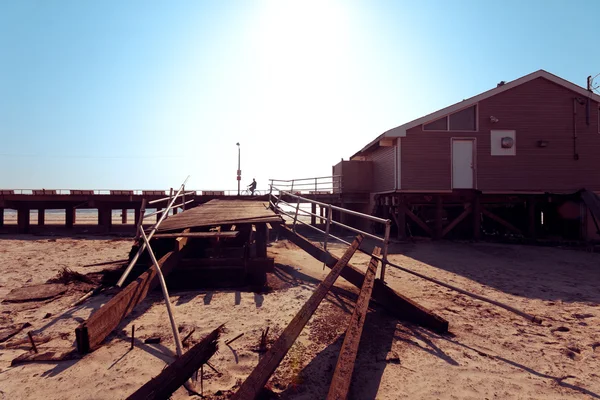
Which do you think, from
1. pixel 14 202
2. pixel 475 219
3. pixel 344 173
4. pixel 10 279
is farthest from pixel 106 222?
pixel 475 219

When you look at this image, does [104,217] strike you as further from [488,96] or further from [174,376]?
[488,96]

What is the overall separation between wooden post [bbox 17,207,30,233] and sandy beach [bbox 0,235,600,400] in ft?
49.9

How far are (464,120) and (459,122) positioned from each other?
0.27 m

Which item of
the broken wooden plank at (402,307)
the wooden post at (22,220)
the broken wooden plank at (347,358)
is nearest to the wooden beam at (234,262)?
the broken wooden plank at (402,307)

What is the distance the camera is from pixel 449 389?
318 cm

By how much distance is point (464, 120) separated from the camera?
1516cm

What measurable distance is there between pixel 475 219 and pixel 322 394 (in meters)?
14.8

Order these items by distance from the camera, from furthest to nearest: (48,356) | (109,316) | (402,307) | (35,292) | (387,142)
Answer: (387,142)
(35,292)
(402,307)
(109,316)
(48,356)

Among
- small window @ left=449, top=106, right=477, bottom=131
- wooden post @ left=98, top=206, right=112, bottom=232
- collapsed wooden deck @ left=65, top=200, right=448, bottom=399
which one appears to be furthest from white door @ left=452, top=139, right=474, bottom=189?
wooden post @ left=98, top=206, right=112, bottom=232

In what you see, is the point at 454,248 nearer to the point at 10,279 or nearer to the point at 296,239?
the point at 296,239

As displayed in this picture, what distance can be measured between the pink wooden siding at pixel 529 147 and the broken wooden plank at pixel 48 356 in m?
14.4

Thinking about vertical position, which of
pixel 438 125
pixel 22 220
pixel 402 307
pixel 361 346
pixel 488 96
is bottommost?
pixel 361 346

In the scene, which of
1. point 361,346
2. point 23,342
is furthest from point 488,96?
point 23,342

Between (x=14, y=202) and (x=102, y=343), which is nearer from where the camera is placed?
(x=102, y=343)
